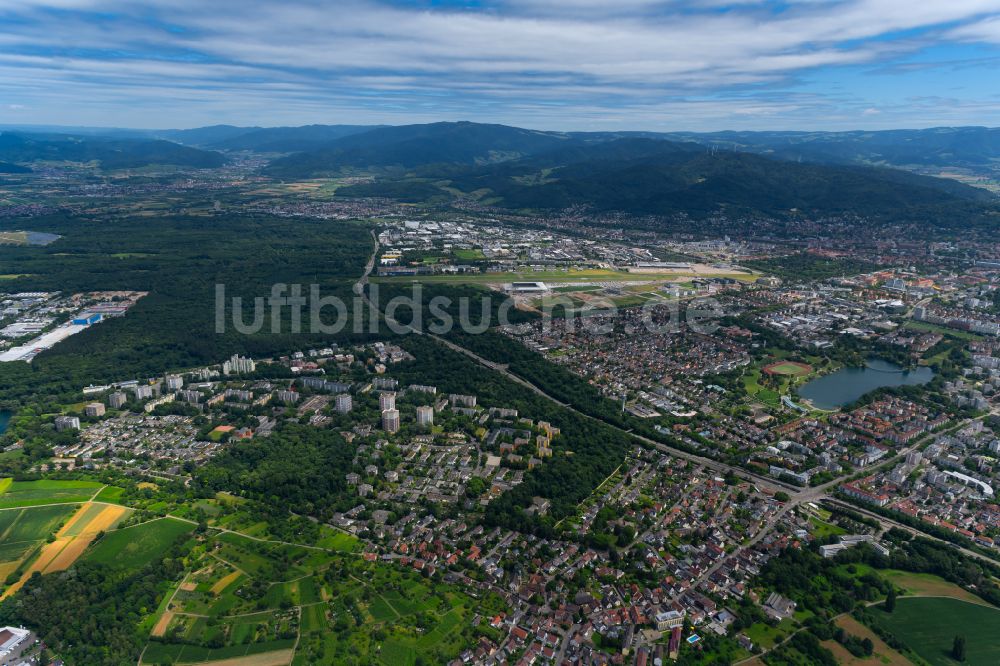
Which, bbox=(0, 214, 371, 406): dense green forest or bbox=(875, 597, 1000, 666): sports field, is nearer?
bbox=(875, 597, 1000, 666): sports field

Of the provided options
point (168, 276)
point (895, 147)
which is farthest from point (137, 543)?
point (895, 147)

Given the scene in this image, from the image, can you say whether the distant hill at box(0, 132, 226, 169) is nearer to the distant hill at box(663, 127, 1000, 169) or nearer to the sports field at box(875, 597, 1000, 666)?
the distant hill at box(663, 127, 1000, 169)

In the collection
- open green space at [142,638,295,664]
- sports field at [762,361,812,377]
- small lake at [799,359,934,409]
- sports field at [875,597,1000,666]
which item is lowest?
open green space at [142,638,295,664]

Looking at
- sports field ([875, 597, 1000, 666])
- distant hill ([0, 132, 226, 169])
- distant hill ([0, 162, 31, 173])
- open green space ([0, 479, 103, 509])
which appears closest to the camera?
sports field ([875, 597, 1000, 666])

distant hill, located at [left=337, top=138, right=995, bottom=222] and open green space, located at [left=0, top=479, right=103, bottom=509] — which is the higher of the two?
distant hill, located at [left=337, top=138, right=995, bottom=222]

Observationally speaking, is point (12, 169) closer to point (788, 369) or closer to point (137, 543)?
point (137, 543)

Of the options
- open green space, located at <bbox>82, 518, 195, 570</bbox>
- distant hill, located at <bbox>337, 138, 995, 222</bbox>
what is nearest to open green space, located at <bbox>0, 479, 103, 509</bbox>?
open green space, located at <bbox>82, 518, 195, 570</bbox>

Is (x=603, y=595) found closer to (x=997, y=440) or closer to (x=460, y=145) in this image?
(x=997, y=440)
